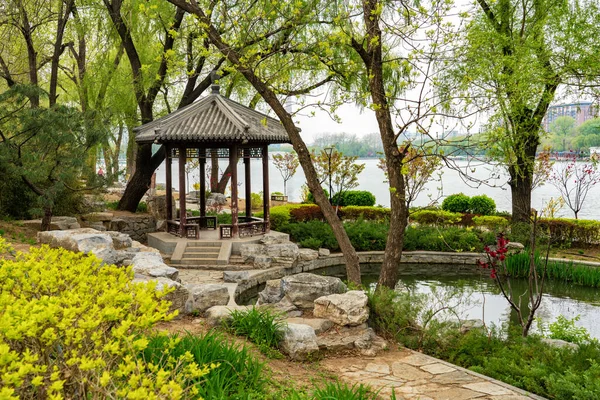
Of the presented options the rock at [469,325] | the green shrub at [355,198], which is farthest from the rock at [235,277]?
the green shrub at [355,198]

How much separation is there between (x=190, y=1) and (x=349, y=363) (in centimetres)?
604

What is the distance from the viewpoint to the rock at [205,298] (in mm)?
6086

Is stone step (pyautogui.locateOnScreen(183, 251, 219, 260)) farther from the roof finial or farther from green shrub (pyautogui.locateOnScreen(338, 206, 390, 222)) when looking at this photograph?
green shrub (pyautogui.locateOnScreen(338, 206, 390, 222))

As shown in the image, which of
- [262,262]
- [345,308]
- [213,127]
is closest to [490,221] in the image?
[262,262]

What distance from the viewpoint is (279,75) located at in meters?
8.22

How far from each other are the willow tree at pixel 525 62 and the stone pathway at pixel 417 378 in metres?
5.53

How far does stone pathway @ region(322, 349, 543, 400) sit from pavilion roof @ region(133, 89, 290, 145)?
679 centimetres

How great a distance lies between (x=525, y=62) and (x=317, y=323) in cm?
768

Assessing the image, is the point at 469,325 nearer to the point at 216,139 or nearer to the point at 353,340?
the point at 353,340

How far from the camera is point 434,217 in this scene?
15273 millimetres

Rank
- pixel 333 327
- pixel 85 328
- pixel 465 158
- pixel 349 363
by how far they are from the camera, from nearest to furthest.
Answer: pixel 85 328 < pixel 349 363 < pixel 333 327 < pixel 465 158

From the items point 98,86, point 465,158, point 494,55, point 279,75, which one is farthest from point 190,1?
point 98,86

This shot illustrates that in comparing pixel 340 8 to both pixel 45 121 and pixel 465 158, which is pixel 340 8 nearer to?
pixel 465 158

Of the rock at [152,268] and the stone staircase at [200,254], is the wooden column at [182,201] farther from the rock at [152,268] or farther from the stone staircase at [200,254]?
the rock at [152,268]
